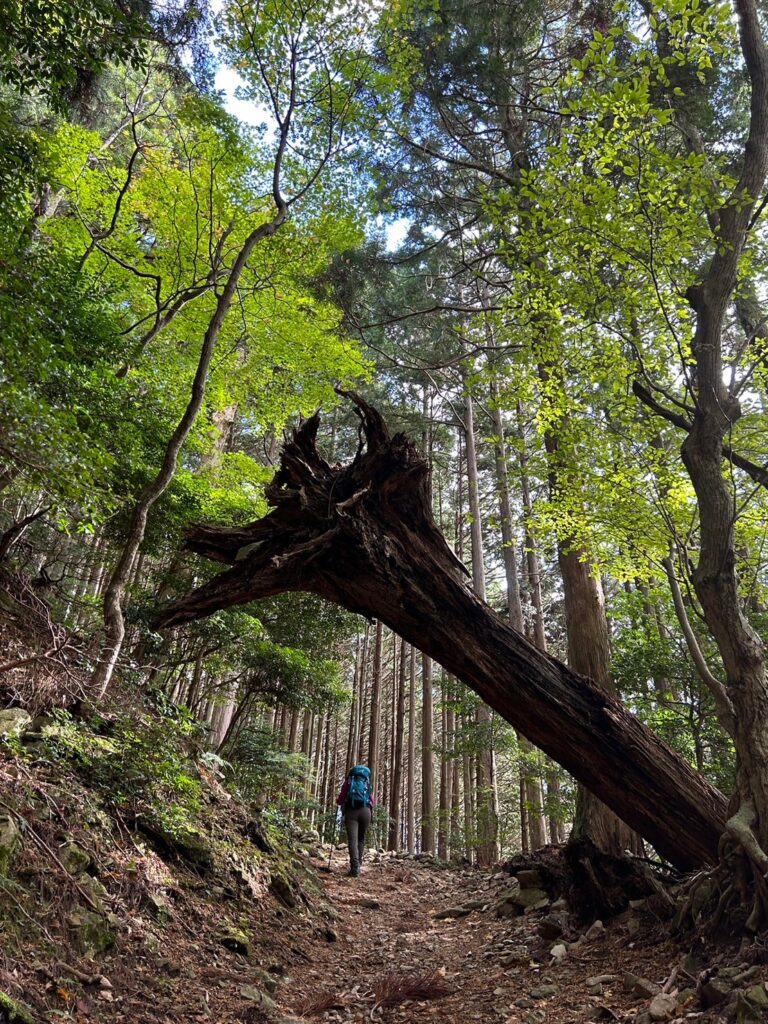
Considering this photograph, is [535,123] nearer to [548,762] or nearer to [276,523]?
[276,523]

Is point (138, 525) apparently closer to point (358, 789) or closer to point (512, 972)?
point (512, 972)

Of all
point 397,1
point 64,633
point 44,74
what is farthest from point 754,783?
point 397,1

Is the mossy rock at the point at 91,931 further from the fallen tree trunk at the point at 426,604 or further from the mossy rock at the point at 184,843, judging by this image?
the fallen tree trunk at the point at 426,604

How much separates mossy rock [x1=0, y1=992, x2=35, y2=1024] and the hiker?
6.78 meters

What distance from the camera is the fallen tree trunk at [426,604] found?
4.19 meters

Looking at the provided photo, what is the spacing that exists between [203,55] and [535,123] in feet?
17.3

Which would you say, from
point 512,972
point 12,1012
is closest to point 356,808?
point 512,972

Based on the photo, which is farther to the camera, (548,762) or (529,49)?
(548,762)

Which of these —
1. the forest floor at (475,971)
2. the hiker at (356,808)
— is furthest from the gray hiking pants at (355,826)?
the forest floor at (475,971)

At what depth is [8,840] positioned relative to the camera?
307 cm

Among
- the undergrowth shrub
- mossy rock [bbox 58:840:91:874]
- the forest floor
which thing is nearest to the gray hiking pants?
the forest floor

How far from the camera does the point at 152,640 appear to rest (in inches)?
273

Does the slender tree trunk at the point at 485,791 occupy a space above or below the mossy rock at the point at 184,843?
above

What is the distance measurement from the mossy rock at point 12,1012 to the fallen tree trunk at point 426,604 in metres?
2.15
